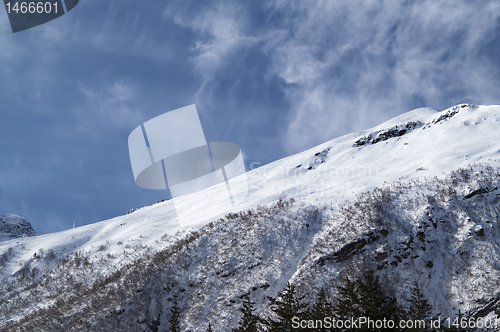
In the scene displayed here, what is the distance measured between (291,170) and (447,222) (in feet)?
83.2

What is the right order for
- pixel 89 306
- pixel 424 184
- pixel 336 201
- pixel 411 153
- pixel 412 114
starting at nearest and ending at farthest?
pixel 89 306 < pixel 424 184 < pixel 336 201 < pixel 411 153 < pixel 412 114

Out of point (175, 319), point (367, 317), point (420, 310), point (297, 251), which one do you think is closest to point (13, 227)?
point (175, 319)

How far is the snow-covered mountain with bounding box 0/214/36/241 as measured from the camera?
68769mm

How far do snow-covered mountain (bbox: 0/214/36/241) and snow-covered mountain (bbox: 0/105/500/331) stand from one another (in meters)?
42.1

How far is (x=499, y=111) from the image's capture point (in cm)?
3581

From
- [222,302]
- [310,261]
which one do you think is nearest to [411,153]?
[310,261]

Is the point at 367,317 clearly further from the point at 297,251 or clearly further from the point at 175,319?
the point at 175,319

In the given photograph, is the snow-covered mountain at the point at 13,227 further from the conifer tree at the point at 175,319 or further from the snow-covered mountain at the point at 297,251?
the conifer tree at the point at 175,319

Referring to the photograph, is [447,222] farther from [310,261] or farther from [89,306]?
[89,306]

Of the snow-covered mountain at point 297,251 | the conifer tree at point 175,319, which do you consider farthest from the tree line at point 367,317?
Answer: the conifer tree at point 175,319

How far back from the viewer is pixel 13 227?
75.1 m

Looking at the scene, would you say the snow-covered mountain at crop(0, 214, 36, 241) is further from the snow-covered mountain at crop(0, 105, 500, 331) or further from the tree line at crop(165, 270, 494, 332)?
the tree line at crop(165, 270, 494, 332)

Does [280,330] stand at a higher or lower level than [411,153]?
lower

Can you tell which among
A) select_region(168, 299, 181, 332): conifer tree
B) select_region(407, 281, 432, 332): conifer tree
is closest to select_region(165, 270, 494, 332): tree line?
select_region(407, 281, 432, 332): conifer tree
